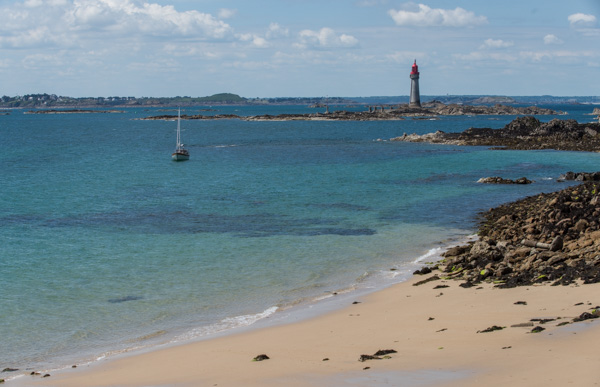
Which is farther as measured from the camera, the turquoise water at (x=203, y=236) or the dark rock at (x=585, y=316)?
the turquoise water at (x=203, y=236)

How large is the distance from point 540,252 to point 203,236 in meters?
14.4

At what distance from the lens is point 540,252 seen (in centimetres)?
2061

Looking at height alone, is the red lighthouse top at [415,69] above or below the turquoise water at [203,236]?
above

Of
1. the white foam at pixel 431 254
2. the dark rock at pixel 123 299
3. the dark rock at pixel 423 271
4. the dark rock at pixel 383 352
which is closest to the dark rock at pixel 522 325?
the dark rock at pixel 383 352

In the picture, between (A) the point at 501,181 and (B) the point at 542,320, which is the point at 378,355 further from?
(A) the point at 501,181

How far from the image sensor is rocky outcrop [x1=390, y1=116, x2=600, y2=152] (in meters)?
74.6

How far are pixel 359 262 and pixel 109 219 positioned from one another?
15.2 m

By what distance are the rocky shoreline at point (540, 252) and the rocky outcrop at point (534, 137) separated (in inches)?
1878

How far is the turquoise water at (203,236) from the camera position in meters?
18.2

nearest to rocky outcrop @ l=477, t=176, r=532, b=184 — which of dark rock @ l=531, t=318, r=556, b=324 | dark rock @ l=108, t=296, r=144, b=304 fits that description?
dark rock @ l=108, t=296, r=144, b=304

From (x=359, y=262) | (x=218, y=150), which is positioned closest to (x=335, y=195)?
(x=359, y=262)

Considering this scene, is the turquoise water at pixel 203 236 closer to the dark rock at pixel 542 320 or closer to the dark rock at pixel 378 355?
the dark rock at pixel 378 355

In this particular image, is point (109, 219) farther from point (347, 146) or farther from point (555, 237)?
point (347, 146)

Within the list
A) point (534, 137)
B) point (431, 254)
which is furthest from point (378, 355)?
point (534, 137)
